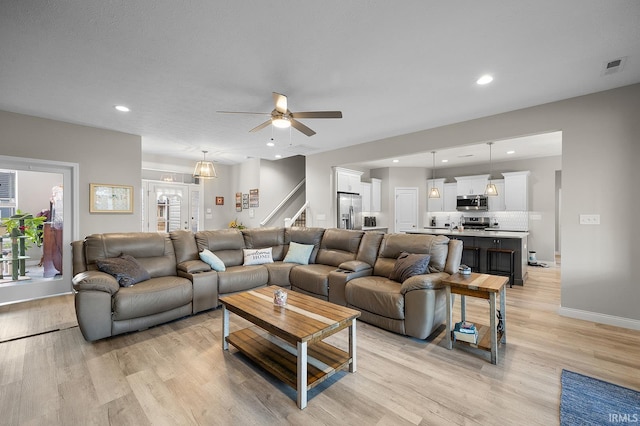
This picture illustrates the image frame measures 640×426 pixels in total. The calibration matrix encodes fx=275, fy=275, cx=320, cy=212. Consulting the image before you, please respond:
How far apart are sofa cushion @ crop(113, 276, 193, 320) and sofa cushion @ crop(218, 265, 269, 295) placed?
0.43 metres

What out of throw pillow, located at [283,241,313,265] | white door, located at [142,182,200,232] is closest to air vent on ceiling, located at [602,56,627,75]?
throw pillow, located at [283,241,313,265]

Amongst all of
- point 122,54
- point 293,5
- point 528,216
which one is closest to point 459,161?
point 528,216

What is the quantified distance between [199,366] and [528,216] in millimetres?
8297

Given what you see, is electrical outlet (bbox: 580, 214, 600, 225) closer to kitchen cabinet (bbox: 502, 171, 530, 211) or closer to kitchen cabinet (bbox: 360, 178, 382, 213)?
kitchen cabinet (bbox: 502, 171, 530, 211)

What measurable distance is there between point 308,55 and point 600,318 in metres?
4.38

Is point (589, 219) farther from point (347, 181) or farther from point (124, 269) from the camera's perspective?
point (124, 269)

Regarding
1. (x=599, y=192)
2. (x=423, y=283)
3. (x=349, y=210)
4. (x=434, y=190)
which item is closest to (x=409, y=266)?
→ (x=423, y=283)

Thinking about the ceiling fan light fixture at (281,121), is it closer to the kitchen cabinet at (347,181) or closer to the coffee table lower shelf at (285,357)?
the coffee table lower shelf at (285,357)

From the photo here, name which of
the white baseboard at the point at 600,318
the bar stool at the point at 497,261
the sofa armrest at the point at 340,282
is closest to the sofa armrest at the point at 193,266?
the sofa armrest at the point at 340,282

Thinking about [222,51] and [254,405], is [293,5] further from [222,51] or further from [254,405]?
[254,405]

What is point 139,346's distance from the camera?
8.75ft

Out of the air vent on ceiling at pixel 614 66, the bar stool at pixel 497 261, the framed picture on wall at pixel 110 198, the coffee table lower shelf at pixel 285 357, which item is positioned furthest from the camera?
the bar stool at pixel 497 261

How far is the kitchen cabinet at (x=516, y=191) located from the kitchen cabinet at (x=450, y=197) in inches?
52.6

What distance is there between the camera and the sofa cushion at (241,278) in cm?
Answer: 366
